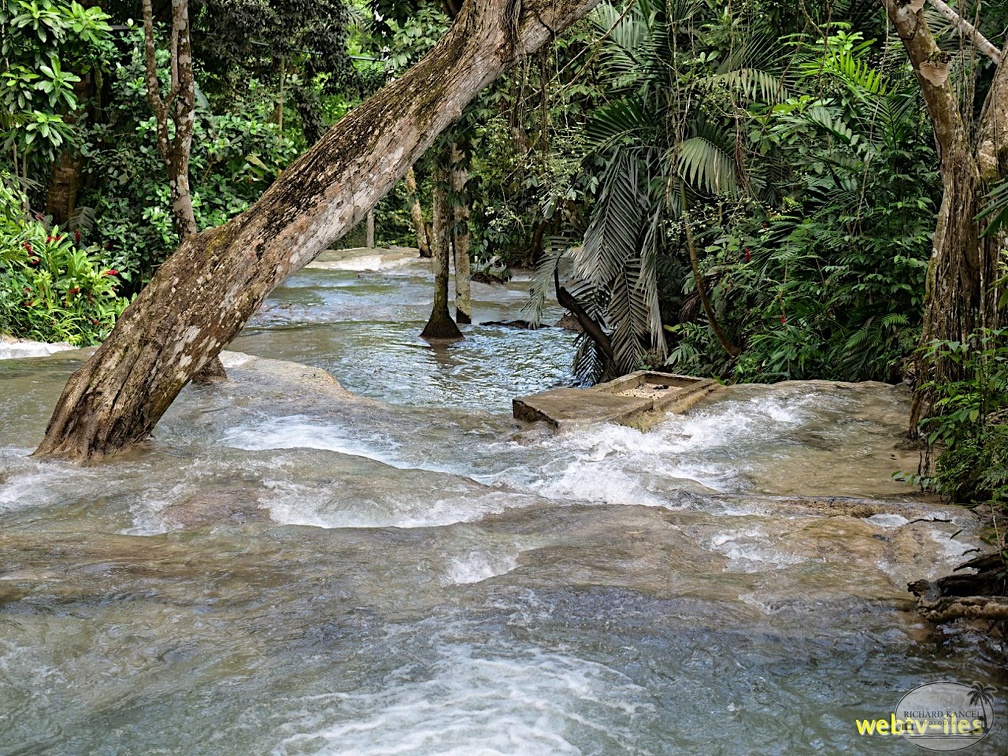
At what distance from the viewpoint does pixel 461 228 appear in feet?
41.8

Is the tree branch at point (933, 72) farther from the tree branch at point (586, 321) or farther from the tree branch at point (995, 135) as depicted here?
the tree branch at point (586, 321)

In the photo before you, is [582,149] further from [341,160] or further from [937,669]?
[937,669]

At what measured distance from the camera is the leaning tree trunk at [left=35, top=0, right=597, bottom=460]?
5.64 metres

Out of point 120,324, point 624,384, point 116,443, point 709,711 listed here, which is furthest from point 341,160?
point 709,711

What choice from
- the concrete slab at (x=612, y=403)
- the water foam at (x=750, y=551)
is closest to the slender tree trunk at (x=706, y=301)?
the concrete slab at (x=612, y=403)

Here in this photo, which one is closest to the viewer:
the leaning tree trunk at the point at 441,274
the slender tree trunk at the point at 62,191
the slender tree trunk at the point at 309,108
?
the slender tree trunk at the point at 62,191

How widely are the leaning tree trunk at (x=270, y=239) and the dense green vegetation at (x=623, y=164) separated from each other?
0.91 metres

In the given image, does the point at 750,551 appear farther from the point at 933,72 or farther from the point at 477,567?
the point at 933,72

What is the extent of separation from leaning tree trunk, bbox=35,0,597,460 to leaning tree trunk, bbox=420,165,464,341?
21.1ft

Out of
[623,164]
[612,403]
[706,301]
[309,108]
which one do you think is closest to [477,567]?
[612,403]

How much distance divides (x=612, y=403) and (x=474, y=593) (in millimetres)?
3584

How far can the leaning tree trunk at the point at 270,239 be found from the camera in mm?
5645

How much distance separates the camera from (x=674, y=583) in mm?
3680

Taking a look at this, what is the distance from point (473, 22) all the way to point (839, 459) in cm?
338
